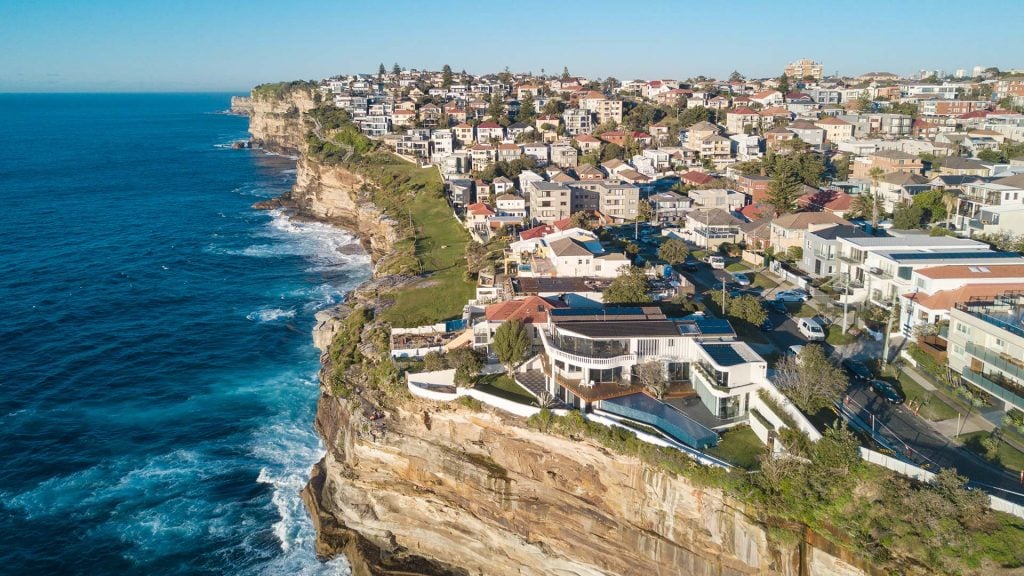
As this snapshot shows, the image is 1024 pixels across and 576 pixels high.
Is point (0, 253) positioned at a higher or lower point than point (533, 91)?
lower

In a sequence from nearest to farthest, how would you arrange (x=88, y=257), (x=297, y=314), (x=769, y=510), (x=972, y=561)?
(x=972, y=561), (x=769, y=510), (x=297, y=314), (x=88, y=257)

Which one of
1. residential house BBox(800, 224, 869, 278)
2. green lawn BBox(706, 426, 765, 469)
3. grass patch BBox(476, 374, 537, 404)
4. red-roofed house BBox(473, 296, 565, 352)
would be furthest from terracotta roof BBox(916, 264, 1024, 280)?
grass patch BBox(476, 374, 537, 404)

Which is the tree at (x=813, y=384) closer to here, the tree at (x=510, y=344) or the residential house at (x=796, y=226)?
the tree at (x=510, y=344)

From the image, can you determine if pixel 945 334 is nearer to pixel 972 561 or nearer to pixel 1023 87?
pixel 972 561

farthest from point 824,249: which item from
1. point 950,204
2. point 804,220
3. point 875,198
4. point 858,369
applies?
point 858,369

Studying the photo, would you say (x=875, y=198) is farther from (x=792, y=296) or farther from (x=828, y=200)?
(x=792, y=296)

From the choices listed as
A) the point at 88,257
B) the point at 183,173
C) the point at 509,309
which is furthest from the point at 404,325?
the point at 183,173
